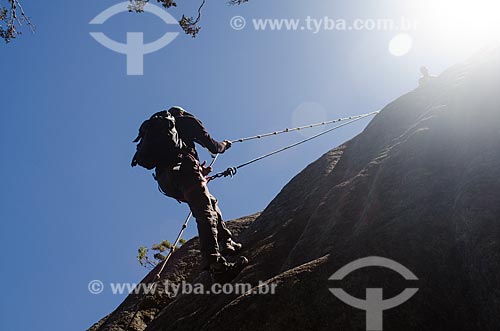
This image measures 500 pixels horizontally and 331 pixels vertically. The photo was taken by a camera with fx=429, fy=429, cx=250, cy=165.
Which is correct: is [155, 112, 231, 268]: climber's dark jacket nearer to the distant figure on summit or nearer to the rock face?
the distant figure on summit

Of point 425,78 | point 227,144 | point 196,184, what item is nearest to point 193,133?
point 227,144

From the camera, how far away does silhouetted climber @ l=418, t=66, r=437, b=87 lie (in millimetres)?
13898

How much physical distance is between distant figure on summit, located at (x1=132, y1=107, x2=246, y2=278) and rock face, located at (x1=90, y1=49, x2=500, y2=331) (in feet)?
2.34

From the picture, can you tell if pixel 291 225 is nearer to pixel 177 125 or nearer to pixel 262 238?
pixel 262 238

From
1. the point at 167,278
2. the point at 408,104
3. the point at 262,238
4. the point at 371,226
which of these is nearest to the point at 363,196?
the point at 371,226

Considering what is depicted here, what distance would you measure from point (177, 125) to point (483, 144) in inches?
215

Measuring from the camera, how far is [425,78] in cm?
1424

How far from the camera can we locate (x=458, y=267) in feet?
15.1

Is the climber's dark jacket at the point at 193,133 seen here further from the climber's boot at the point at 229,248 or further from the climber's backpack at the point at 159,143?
the climber's boot at the point at 229,248

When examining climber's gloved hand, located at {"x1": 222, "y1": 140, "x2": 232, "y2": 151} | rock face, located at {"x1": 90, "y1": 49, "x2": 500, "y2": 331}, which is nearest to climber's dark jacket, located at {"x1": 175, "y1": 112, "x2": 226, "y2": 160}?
climber's gloved hand, located at {"x1": 222, "y1": 140, "x2": 232, "y2": 151}

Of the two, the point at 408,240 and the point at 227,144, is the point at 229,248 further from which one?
the point at 408,240

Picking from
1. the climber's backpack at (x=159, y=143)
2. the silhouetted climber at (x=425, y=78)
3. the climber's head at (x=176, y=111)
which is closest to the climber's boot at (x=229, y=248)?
the climber's backpack at (x=159, y=143)

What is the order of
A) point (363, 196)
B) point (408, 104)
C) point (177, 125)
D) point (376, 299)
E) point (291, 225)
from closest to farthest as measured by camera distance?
point (376, 299)
point (363, 196)
point (177, 125)
point (291, 225)
point (408, 104)

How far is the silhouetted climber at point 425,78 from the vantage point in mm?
13898
